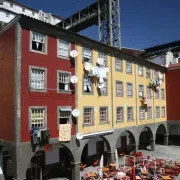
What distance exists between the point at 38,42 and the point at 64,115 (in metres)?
6.98

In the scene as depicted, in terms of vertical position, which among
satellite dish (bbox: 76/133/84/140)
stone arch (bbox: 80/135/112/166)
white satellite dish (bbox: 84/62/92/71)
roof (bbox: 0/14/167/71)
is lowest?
stone arch (bbox: 80/135/112/166)

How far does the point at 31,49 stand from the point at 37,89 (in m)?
3.36

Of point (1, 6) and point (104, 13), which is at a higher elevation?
point (1, 6)

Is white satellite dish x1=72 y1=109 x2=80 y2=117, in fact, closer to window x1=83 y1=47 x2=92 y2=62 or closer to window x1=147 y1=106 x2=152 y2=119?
window x1=83 y1=47 x2=92 y2=62

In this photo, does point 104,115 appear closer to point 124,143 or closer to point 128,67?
point 128,67

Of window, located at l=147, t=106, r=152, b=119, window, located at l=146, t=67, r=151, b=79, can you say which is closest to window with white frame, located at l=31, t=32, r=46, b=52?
window, located at l=146, t=67, r=151, b=79

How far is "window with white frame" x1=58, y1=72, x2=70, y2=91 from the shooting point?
21.0 m

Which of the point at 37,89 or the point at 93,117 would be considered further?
the point at 93,117

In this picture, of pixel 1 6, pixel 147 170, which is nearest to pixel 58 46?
pixel 147 170

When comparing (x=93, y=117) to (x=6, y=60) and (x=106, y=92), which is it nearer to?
(x=106, y=92)

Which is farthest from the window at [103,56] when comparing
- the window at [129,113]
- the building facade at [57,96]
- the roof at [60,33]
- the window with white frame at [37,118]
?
the window with white frame at [37,118]

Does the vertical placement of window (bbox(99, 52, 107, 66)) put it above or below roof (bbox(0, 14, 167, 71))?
below

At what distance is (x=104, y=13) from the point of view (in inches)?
1778

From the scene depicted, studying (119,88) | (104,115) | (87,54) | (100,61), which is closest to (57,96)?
(87,54)
